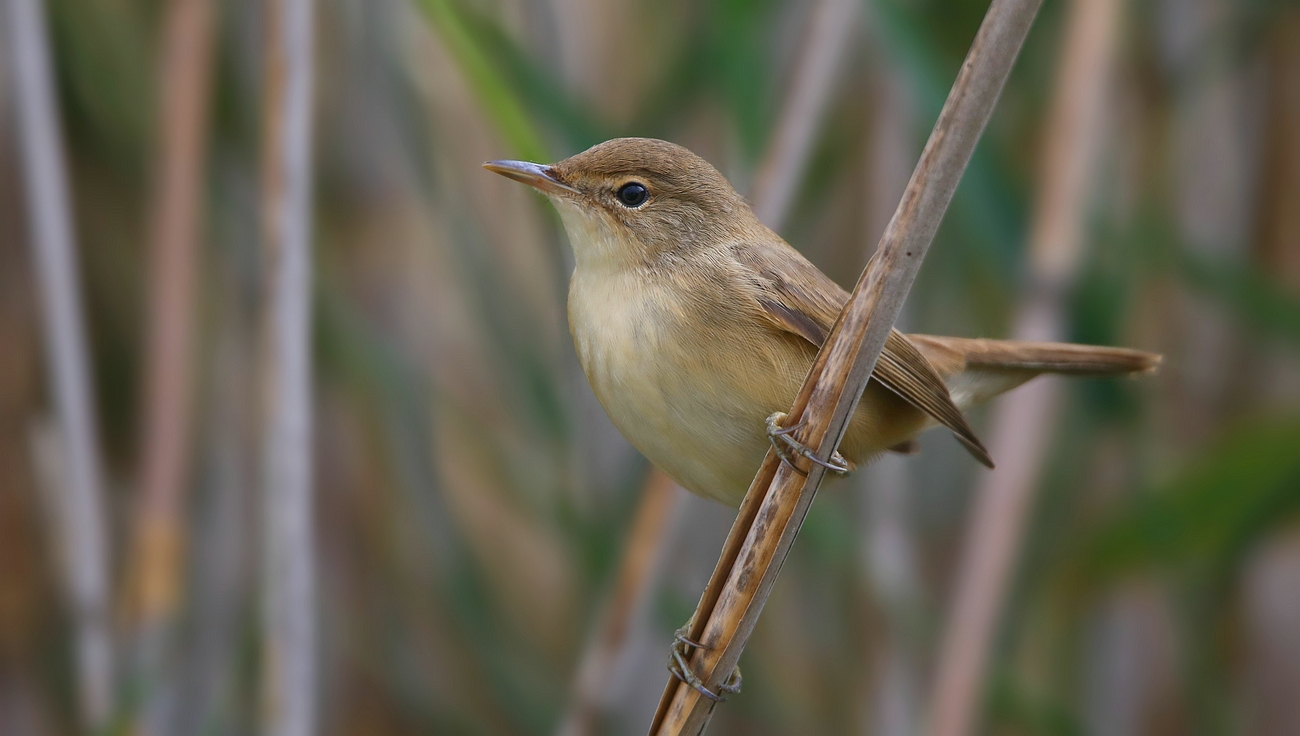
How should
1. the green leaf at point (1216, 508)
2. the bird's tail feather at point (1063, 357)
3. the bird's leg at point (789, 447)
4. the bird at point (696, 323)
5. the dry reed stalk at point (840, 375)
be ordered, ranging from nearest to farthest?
the dry reed stalk at point (840, 375) < the bird's leg at point (789, 447) < the bird at point (696, 323) < the bird's tail feather at point (1063, 357) < the green leaf at point (1216, 508)

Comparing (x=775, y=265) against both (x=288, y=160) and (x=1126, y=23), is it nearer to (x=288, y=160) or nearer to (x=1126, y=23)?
(x=288, y=160)

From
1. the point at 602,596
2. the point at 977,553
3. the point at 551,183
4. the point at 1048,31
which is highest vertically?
the point at 1048,31

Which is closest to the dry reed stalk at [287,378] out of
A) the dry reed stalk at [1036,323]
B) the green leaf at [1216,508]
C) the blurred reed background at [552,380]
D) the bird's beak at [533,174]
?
the blurred reed background at [552,380]

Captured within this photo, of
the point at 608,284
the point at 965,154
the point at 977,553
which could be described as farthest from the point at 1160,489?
the point at 965,154

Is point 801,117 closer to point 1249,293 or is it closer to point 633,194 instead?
point 633,194

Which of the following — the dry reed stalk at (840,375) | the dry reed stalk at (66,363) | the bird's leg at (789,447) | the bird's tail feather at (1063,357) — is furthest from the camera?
the dry reed stalk at (66,363)

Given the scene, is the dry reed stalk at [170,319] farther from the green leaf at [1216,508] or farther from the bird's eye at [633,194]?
the green leaf at [1216,508]
